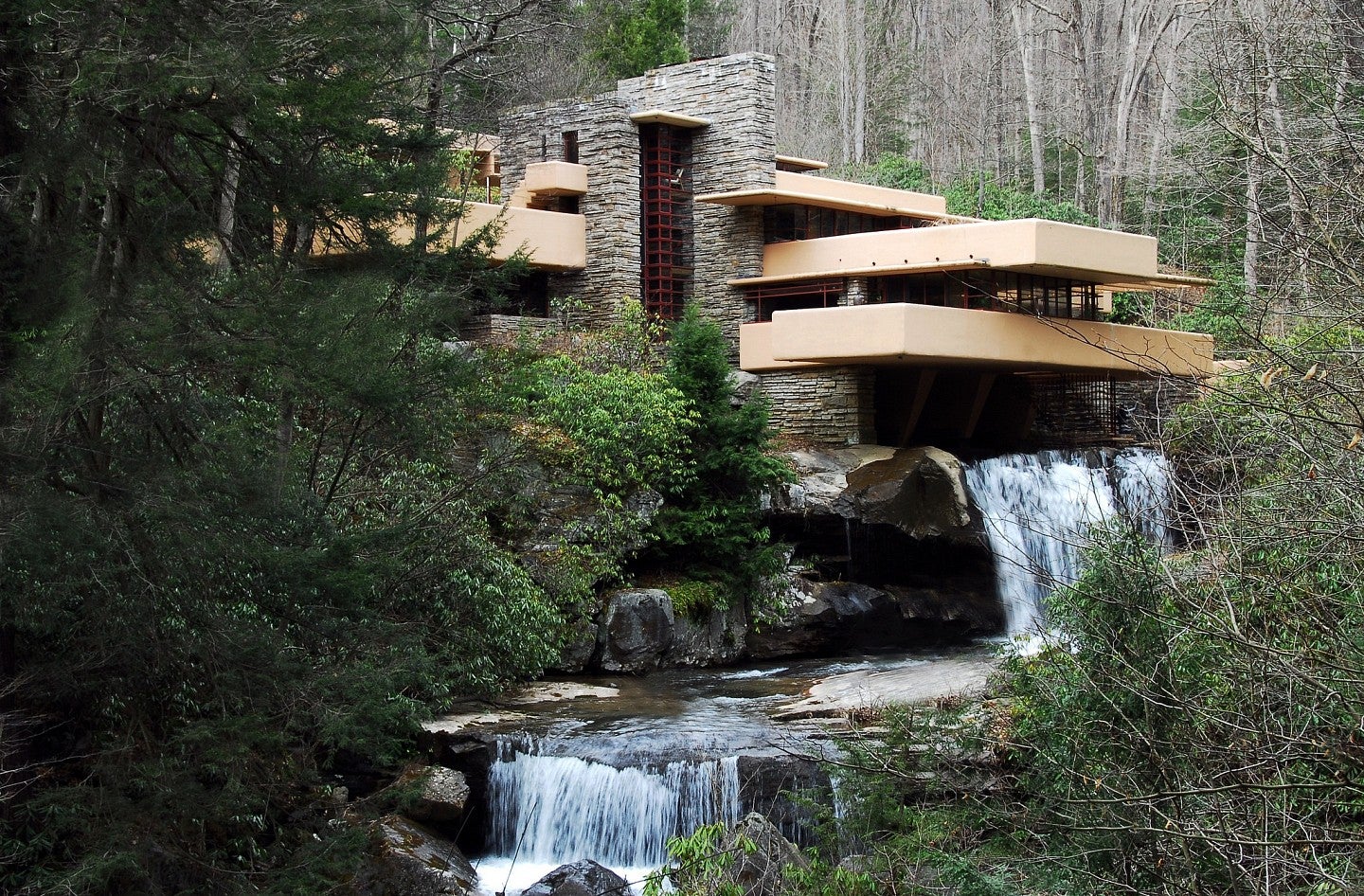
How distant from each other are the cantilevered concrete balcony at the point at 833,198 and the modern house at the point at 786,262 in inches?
2.1

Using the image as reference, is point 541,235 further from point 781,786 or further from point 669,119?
point 781,786

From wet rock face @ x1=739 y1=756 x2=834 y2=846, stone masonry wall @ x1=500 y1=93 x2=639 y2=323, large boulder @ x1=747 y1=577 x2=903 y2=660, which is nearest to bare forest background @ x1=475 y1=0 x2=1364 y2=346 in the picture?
stone masonry wall @ x1=500 y1=93 x2=639 y2=323

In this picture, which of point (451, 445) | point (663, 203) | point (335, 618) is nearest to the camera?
point (335, 618)

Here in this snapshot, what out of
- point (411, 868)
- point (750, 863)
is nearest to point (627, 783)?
point (411, 868)

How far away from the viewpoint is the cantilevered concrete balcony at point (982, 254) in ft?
78.3

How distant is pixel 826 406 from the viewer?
25078mm

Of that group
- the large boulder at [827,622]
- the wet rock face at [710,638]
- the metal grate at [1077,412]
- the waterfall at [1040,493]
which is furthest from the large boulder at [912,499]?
the metal grate at [1077,412]

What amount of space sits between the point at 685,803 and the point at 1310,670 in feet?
28.1

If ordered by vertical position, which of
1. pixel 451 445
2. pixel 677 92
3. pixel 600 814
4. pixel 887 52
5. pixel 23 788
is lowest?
pixel 600 814

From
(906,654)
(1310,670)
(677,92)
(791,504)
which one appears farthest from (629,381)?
(1310,670)

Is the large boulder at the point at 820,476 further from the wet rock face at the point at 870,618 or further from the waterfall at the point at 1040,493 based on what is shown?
the waterfall at the point at 1040,493

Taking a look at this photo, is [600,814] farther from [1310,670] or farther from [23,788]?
[1310,670]

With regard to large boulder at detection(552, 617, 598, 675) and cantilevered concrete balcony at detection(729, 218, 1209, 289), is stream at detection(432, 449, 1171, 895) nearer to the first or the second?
large boulder at detection(552, 617, 598, 675)

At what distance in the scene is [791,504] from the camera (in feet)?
72.6
